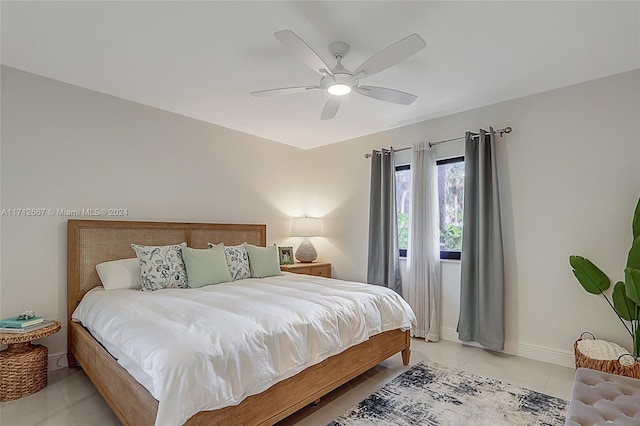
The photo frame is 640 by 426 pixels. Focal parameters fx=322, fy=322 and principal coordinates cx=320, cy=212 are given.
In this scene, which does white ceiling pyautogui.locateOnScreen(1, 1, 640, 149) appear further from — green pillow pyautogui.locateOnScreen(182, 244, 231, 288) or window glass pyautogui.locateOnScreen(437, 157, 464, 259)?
green pillow pyautogui.locateOnScreen(182, 244, 231, 288)

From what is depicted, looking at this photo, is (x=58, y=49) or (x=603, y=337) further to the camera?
(x=603, y=337)

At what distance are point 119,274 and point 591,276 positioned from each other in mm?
4097

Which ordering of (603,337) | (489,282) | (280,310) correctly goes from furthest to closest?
(489,282), (603,337), (280,310)

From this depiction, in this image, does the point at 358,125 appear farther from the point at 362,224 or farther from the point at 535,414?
the point at 535,414

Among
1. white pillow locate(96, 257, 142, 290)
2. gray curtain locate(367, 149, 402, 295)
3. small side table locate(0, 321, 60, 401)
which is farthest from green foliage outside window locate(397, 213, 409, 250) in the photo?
small side table locate(0, 321, 60, 401)

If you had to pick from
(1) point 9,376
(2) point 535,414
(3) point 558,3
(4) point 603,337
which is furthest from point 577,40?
(1) point 9,376

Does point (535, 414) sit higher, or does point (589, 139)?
point (589, 139)

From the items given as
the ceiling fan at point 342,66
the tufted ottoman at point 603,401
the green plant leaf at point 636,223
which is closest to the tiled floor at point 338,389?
the tufted ottoman at point 603,401

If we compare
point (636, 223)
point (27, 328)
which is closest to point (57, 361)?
point (27, 328)

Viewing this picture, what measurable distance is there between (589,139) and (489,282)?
5.25ft

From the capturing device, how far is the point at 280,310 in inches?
83.0

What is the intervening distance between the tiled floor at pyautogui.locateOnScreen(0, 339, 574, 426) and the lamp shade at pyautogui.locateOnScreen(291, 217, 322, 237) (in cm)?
221

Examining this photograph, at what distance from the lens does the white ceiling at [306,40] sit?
1979mm

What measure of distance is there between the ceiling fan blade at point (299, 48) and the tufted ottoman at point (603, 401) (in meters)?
2.27
